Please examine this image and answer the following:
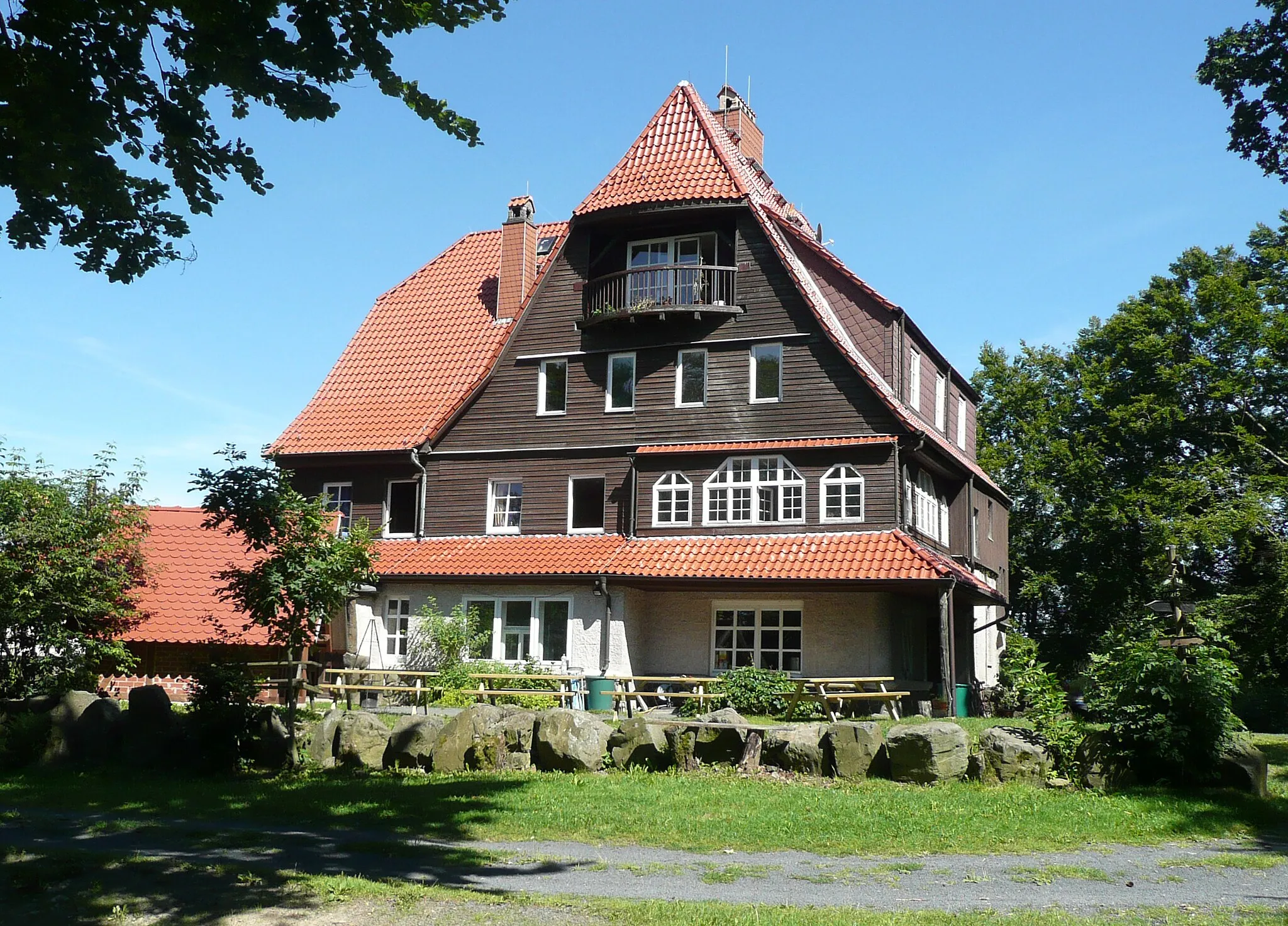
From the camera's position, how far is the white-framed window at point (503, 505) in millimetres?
31406

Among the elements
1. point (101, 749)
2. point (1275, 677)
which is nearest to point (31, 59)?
point (101, 749)

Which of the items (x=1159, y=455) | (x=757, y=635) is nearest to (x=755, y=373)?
(x=757, y=635)

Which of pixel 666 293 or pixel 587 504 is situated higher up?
pixel 666 293

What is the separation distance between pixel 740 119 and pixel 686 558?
15557mm

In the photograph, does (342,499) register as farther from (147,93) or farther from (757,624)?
(147,93)

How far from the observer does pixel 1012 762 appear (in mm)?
15188

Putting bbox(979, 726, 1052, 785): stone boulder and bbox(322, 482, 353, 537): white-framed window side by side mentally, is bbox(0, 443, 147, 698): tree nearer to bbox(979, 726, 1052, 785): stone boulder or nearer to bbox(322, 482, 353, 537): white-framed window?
bbox(322, 482, 353, 537): white-framed window

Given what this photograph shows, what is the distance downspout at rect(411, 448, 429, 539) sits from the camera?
105 feet

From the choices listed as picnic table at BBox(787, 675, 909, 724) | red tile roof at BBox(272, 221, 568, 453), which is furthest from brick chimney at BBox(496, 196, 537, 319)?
picnic table at BBox(787, 675, 909, 724)

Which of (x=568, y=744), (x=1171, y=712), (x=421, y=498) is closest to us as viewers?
(x=1171, y=712)

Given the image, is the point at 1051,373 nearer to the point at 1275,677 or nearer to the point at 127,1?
the point at 1275,677

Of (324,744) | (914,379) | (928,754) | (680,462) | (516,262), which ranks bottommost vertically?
(324,744)

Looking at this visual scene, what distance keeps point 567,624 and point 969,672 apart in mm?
11549

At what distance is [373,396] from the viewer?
3459 centimetres
